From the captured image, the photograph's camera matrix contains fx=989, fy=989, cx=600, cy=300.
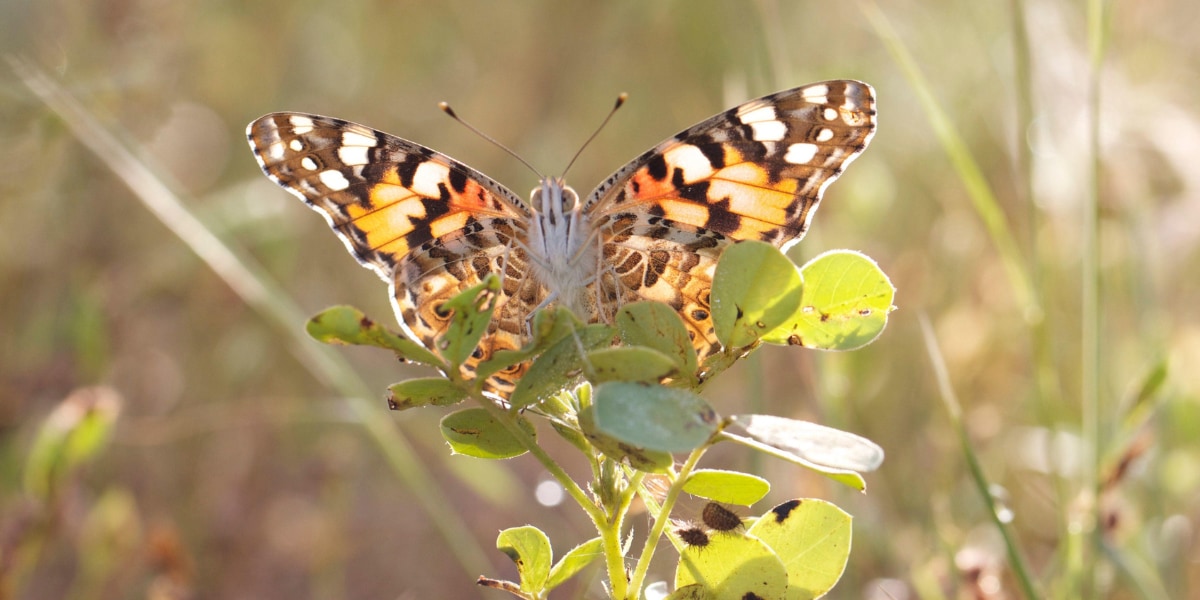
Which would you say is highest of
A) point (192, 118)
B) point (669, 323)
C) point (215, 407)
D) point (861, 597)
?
point (192, 118)

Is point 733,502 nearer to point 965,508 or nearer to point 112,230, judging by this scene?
point 965,508

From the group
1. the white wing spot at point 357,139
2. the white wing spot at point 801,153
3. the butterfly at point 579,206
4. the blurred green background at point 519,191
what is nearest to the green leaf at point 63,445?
the blurred green background at point 519,191

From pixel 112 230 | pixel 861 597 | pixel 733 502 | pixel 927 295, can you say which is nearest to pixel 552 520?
pixel 861 597

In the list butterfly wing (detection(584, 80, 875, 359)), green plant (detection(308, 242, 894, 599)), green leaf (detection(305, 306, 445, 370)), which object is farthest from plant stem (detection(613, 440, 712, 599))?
butterfly wing (detection(584, 80, 875, 359))

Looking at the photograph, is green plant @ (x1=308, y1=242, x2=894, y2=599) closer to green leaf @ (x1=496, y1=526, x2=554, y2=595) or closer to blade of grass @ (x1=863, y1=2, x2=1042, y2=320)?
green leaf @ (x1=496, y1=526, x2=554, y2=595)

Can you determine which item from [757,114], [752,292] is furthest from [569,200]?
[752,292]

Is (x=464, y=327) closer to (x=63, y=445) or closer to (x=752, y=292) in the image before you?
(x=752, y=292)

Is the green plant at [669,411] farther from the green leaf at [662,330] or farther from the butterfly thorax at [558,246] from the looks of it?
the butterfly thorax at [558,246]
